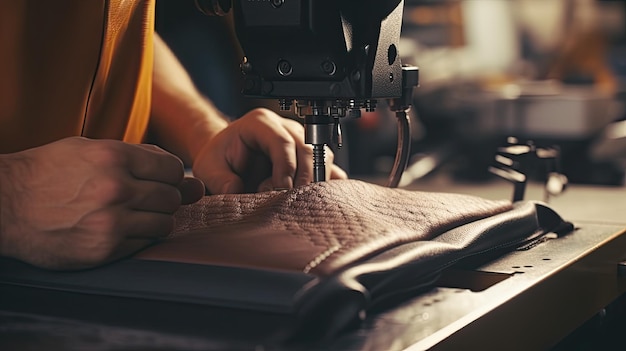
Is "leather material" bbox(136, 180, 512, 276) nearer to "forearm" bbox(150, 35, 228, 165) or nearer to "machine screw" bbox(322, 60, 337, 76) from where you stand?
"machine screw" bbox(322, 60, 337, 76)

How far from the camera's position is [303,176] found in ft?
3.49

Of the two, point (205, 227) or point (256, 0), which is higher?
point (256, 0)

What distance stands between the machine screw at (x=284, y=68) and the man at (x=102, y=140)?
0.14m

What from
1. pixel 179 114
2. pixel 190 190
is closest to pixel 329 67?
pixel 190 190

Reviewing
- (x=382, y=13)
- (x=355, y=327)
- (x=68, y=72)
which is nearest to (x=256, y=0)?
(x=382, y=13)

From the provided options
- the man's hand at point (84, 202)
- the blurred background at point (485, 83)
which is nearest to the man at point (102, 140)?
the man's hand at point (84, 202)

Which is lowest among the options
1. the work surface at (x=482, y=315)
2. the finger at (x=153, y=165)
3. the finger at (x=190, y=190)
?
the work surface at (x=482, y=315)

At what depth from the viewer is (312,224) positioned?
2.48 feet

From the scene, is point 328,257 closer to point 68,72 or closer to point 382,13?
point 382,13

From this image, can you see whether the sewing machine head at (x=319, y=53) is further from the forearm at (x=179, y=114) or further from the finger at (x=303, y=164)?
the forearm at (x=179, y=114)

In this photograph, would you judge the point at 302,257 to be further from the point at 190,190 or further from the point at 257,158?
the point at 257,158

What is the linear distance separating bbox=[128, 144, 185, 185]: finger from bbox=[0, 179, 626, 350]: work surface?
130mm

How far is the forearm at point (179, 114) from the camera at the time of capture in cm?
126

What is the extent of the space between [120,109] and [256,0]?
12.2 inches
